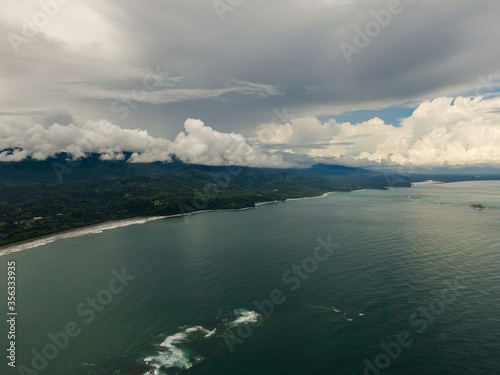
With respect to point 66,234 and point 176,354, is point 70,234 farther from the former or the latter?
point 176,354

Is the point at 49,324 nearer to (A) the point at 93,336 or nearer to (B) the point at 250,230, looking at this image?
(A) the point at 93,336

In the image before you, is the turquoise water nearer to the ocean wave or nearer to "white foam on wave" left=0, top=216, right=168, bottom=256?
the ocean wave

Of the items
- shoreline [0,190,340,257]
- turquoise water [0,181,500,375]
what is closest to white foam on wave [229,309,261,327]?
turquoise water [0,181,500,375]

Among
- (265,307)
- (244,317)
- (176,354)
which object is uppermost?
(244,317)

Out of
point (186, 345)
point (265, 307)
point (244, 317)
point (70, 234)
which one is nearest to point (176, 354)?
point (186, 345)

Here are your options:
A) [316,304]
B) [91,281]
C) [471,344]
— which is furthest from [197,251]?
[471,344]

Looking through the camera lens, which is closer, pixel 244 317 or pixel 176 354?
pixel 176 354

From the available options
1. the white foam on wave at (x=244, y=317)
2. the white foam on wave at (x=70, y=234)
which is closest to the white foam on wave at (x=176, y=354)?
the white foam on wave at (x=244, y=317)

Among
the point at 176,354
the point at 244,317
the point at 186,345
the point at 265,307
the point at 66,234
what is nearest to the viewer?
the point at 176,354
